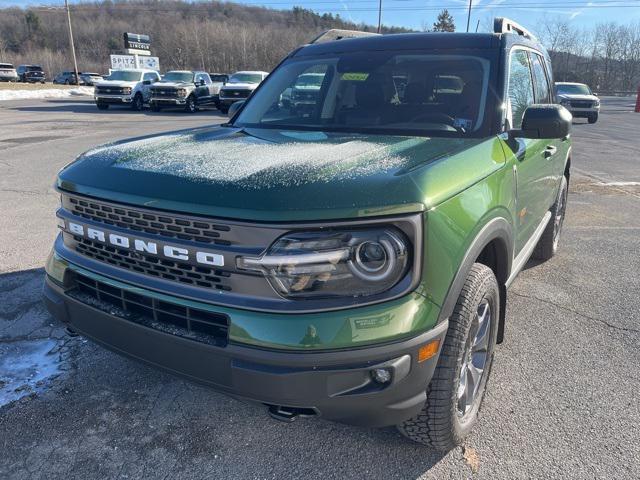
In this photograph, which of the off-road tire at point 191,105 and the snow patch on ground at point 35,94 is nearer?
the off-road tire at point 191,105

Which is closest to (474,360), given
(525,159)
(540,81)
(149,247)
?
(525,159)

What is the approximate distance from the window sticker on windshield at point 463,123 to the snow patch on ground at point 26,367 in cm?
271

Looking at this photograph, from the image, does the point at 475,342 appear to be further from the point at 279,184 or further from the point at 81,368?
the point at 81,368

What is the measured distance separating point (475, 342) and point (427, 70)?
1721mm

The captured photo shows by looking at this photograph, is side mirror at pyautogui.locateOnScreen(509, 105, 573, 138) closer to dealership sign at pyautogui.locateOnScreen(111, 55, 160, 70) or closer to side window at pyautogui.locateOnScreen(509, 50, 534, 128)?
side window at pyautogui.locateOnScreen(509, 50, 534, 128)

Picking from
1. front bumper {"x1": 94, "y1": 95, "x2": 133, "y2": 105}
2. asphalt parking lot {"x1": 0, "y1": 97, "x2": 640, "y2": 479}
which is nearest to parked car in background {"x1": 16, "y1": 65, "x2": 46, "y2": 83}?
front bumper {"x1": 94, "y1": 95, "x2": 133, "y2": 105}

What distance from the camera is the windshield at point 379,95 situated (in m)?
3.00

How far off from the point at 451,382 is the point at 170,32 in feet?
310

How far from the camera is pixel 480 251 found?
2.29m

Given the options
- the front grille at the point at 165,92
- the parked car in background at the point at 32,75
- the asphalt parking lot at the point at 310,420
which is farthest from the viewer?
the parked car in background at the point at 32,75

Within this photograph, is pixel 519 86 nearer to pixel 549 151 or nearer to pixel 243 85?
pixel 549 151

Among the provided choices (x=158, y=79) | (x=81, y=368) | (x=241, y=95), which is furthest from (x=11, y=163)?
(x=158, y=79)

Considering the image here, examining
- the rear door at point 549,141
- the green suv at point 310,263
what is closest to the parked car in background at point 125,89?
the rear door at point 549,141

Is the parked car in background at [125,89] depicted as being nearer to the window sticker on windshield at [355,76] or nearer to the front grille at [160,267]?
the window sticker on windshield at [355,76]
